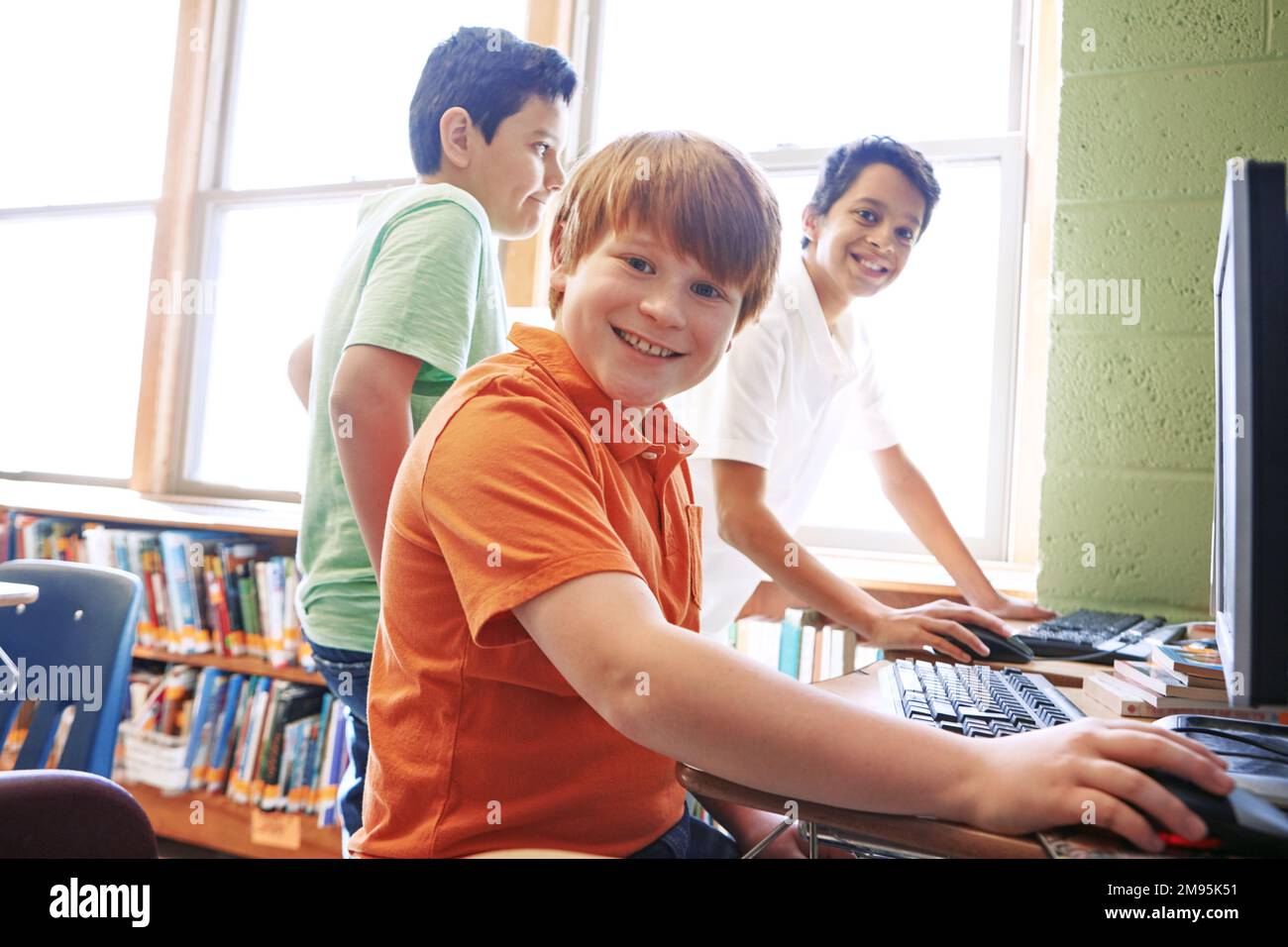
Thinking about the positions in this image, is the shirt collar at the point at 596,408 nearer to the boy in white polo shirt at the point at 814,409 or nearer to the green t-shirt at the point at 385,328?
the green t-shirt at the point at 385,328

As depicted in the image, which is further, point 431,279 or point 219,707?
point 219,707

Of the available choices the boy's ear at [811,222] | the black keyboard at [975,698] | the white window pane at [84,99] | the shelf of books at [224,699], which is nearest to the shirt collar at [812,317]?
the boy's ear at [811,222]

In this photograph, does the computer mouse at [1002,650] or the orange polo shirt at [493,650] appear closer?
the orange polo shirt at [493,650]

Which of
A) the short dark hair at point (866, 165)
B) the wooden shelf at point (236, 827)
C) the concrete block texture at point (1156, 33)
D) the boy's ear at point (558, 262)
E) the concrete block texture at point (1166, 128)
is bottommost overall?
the wooden shelf at point (236, 827)

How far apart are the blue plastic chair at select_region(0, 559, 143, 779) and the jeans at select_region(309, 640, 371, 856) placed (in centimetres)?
46

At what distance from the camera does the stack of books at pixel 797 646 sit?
6.49 feet

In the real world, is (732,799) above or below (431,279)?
below

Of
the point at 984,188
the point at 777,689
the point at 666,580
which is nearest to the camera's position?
the point at 777,689

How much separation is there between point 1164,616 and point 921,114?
1.41 m

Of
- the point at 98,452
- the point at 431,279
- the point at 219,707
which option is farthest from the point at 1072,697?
the point at 98,452

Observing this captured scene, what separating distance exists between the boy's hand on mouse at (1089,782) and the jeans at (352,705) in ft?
2.52

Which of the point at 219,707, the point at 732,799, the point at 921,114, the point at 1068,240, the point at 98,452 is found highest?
the point at 921,114

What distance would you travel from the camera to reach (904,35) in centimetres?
248

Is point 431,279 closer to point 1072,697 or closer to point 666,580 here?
point 666,580
